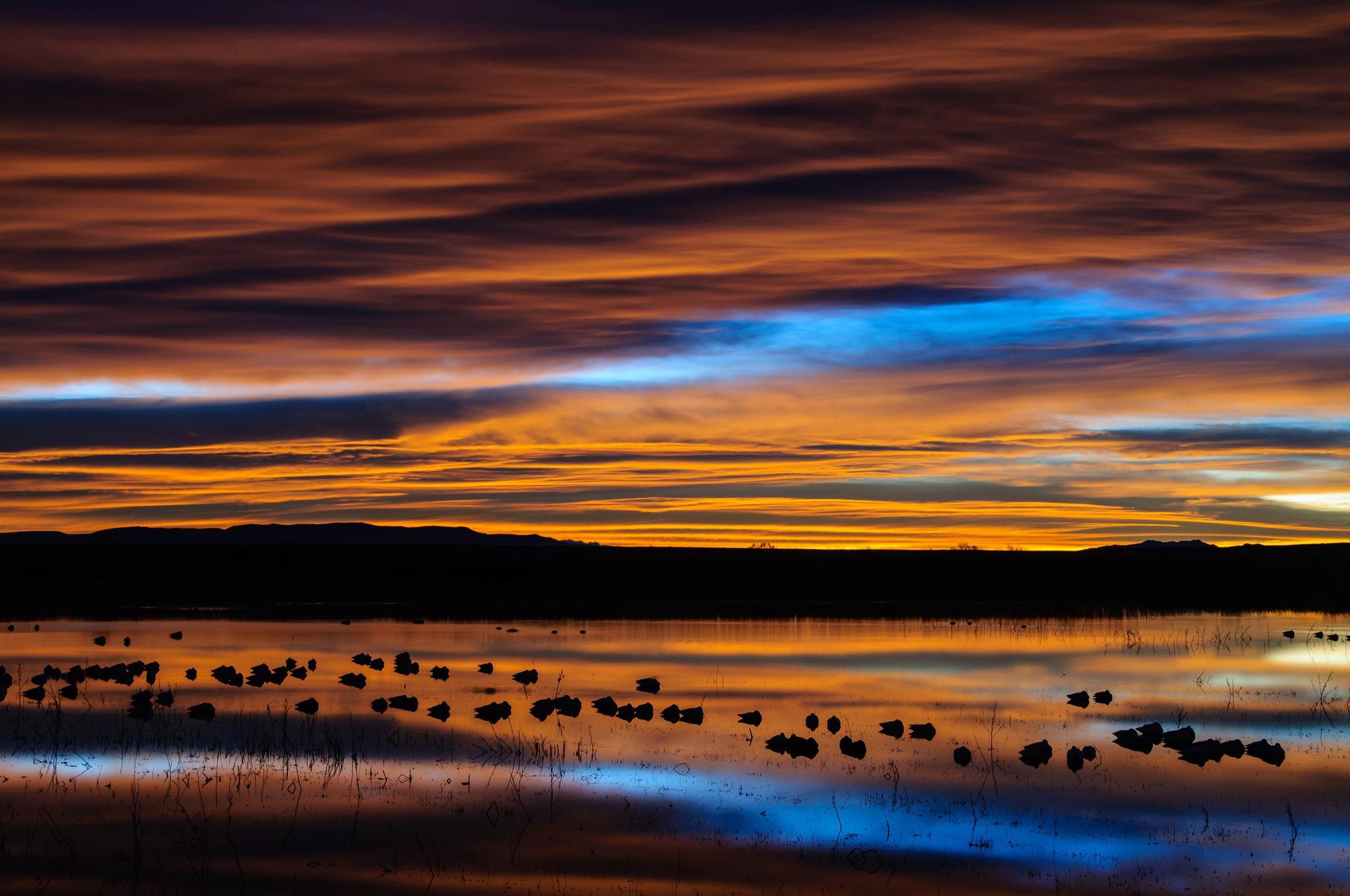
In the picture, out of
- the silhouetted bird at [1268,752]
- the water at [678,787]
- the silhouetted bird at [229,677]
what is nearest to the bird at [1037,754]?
the water at [678,787]

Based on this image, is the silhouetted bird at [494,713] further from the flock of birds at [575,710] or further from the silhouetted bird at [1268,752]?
the silhouetted bird at [1268,752]

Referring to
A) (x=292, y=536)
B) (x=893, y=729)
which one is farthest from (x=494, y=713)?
(x=292, y=536)

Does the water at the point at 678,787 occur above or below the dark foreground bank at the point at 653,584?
below

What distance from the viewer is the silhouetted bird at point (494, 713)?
19.5 metres

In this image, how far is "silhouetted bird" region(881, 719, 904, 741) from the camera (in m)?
18.2

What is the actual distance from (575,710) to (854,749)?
511 cm

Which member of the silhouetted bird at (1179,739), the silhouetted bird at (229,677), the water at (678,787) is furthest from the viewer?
the silhouetted bird at (229,677)

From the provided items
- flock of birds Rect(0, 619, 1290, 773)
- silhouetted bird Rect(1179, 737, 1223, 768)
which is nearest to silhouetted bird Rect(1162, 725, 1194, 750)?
flock of birds Rect(0, 619, 1290, 773)

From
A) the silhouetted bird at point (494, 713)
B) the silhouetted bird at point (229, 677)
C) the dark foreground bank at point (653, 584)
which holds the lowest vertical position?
the silhouetted bird at point (494, 713)

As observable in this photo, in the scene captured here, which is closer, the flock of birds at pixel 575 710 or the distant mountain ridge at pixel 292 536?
the flock of birds at pixel 575 710

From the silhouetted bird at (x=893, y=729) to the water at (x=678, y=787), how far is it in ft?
0.41

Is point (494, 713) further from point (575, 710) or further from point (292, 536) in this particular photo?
point (292, 536)

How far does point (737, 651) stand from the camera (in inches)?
Answer: 1195

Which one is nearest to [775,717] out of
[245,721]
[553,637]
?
[245,721]
